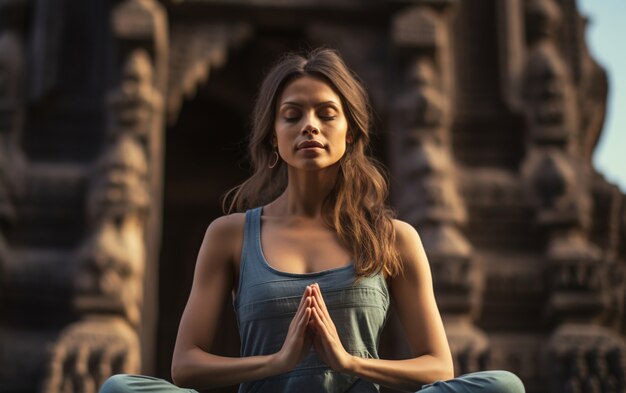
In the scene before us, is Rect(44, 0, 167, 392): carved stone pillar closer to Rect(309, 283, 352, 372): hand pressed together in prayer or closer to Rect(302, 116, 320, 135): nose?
Rect(302, 116, 320, 135): nose

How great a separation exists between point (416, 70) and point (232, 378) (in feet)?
22.7

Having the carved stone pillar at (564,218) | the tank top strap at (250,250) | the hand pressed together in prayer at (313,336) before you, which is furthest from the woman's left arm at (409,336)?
the carved stone pillar at (564,218)

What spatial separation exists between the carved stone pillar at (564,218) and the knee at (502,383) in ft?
19.3

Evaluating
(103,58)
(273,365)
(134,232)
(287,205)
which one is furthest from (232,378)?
(103,58)

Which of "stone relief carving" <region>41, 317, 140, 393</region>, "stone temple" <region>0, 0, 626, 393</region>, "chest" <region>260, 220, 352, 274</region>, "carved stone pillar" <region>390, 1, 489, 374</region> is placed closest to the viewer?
"chest" <region>260, 220, 352, 274</region>

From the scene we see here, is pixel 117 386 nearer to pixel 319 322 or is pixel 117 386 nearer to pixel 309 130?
pixel 319 322

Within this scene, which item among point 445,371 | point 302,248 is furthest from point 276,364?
point 445,371

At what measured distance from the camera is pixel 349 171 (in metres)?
3.33

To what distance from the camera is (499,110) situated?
33.0 feet

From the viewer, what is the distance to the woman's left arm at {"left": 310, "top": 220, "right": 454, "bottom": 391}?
9.34 feet

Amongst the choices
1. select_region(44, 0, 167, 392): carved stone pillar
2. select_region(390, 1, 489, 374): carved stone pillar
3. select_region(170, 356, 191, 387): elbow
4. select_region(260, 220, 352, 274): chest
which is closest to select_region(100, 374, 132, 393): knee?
select_region(170, 356, 191, 387): elbow

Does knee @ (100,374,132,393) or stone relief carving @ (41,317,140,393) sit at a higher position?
knee @ (100,374,132,393)

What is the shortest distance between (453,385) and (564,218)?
676 centimetres

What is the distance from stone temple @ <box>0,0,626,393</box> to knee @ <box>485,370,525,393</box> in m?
5.68
